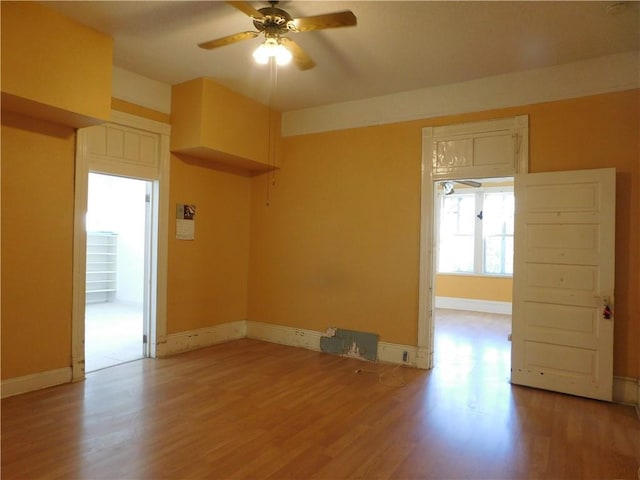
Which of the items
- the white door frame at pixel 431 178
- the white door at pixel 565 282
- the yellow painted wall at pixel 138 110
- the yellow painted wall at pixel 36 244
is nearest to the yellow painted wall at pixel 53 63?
the yellow painted wall at pixel 36 244

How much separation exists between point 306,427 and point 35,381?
248cm

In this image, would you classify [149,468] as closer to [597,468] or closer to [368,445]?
[368,445]

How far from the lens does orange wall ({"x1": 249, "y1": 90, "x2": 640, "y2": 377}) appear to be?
3.67m

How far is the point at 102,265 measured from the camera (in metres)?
8.64

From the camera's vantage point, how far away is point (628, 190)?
365cm

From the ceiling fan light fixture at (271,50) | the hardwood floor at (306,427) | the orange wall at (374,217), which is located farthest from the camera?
the orange wall at (374,217)

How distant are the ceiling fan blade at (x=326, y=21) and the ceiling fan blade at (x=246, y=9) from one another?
0.78 feet

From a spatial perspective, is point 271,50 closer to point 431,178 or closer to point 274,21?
point 274,21

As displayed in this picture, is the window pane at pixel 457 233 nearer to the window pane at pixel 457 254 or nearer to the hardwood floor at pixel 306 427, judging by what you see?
the window pane at pixel 457 254

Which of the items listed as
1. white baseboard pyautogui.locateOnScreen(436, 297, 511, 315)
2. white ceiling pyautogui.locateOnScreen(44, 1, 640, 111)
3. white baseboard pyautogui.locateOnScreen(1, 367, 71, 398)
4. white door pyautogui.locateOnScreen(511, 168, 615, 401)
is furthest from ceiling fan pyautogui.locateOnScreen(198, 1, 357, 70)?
white baseboard pyautogui.locateOnScreen(436, 297, 511, 315)

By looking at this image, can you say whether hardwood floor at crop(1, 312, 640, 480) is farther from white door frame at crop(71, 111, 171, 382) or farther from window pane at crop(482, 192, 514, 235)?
window pane at crop(482, 192, 514, 235)

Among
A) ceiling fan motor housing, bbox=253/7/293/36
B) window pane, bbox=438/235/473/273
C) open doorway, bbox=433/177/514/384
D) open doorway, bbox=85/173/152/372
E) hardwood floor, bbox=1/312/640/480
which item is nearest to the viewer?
hardwood floor, bbox=1/312/640/480

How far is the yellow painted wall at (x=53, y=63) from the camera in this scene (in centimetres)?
299

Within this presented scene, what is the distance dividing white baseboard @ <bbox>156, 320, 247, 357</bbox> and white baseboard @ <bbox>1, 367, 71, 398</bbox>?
104cm
